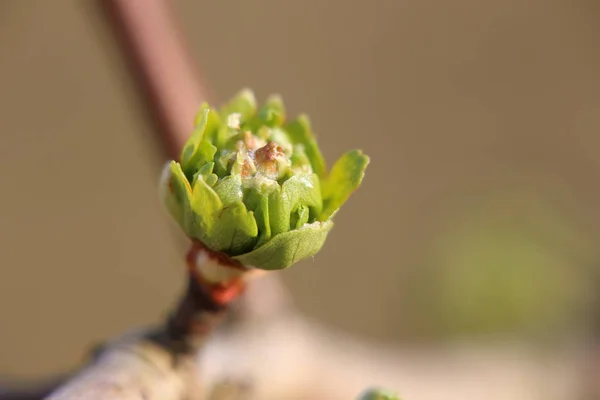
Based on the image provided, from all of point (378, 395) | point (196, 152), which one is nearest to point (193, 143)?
point (196, 152)

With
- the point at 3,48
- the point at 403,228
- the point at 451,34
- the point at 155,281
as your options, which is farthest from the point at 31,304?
the point at 451,34

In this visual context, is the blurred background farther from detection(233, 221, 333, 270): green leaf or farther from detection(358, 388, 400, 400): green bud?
detection(233, 221, 333, 270): green leaf

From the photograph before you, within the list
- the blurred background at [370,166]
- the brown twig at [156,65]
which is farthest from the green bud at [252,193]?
the blurred background at [370,166]

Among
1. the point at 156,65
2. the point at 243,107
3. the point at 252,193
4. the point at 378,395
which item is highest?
the point at 156,65

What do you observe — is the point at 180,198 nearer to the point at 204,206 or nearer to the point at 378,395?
the point at 204,206

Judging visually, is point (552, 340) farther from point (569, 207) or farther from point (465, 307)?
point (569, 207)

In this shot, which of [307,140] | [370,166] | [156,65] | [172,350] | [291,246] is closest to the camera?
[291,246]

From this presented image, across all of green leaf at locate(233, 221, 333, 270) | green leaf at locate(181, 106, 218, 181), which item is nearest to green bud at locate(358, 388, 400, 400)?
green leaf at locate(233, 221, 333, 270)
